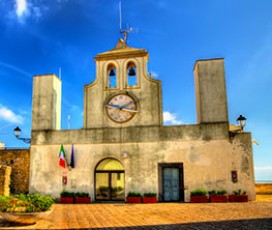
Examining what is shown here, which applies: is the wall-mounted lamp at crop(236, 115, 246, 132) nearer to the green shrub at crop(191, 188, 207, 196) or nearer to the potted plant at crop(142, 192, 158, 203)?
the green shrub at crop(191, 188, 207, 196)

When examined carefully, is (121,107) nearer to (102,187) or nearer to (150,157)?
(150,157)

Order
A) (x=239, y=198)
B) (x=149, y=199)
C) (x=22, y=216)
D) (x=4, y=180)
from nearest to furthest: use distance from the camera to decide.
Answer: (x=22, y=216)
(x=239, y=198)
(x=149, y=199)
(x=4, y=180)

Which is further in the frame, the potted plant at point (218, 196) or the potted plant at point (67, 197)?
the potted plant at point (67, 197)

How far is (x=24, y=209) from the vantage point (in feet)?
29.4

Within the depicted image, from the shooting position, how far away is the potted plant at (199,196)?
15.4 meters

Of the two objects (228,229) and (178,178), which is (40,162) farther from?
(228,229)

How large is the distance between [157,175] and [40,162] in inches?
273

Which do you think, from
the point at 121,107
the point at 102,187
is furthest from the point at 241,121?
the point at 102,187

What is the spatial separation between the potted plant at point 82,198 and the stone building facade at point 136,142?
44cm

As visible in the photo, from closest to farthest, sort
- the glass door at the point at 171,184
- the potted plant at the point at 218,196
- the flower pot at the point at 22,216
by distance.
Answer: the flower pot at the point at 22,216 → the potted plant at the point at 218,196 → the glass door at the point at 171,184

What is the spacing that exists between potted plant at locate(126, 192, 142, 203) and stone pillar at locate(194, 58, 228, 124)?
17.4 feet

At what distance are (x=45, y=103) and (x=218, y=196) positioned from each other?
11345mm

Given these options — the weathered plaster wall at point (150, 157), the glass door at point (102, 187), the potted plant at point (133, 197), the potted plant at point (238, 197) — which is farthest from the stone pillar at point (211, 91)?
the glass door at point (102, 187)

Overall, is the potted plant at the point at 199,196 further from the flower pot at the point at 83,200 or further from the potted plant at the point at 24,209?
the potted plant at the point at 24,209
